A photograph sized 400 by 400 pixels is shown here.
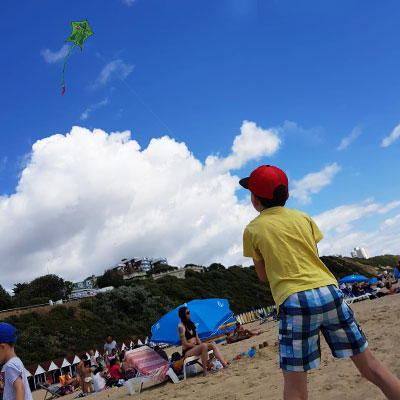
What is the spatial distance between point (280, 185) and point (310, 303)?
638mm

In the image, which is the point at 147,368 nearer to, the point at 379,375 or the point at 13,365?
the point at 13,365

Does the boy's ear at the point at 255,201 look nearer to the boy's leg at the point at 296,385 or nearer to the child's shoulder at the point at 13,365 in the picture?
the boy's leg at the point at 296,385

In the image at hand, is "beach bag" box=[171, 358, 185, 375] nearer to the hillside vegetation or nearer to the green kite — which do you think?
the green kite

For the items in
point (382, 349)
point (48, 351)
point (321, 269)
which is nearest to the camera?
point (321, 269)

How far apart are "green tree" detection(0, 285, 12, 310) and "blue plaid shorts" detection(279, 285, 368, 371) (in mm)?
47627

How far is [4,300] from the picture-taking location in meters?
43.2

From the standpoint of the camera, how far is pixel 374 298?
14.6 meters

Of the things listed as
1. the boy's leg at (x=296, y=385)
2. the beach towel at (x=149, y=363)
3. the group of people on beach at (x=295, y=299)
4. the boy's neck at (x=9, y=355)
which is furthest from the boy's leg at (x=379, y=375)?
the beach towel at (x=149, y=363)

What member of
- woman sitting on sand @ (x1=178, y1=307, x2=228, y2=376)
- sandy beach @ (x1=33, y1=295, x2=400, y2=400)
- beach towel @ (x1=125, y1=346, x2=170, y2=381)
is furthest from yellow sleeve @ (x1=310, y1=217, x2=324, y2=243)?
beach towel @ (x1=125, y1=346, x2=170, y2=381)

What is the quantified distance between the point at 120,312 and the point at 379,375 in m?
34.6

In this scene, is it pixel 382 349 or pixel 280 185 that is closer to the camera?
pixel 280 185

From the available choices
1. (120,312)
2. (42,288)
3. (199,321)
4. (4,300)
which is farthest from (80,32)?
(42,288)

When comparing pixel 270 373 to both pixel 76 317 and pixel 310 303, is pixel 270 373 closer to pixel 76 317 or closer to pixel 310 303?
pixel 310 303

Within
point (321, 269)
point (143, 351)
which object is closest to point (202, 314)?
point (143, 351)
